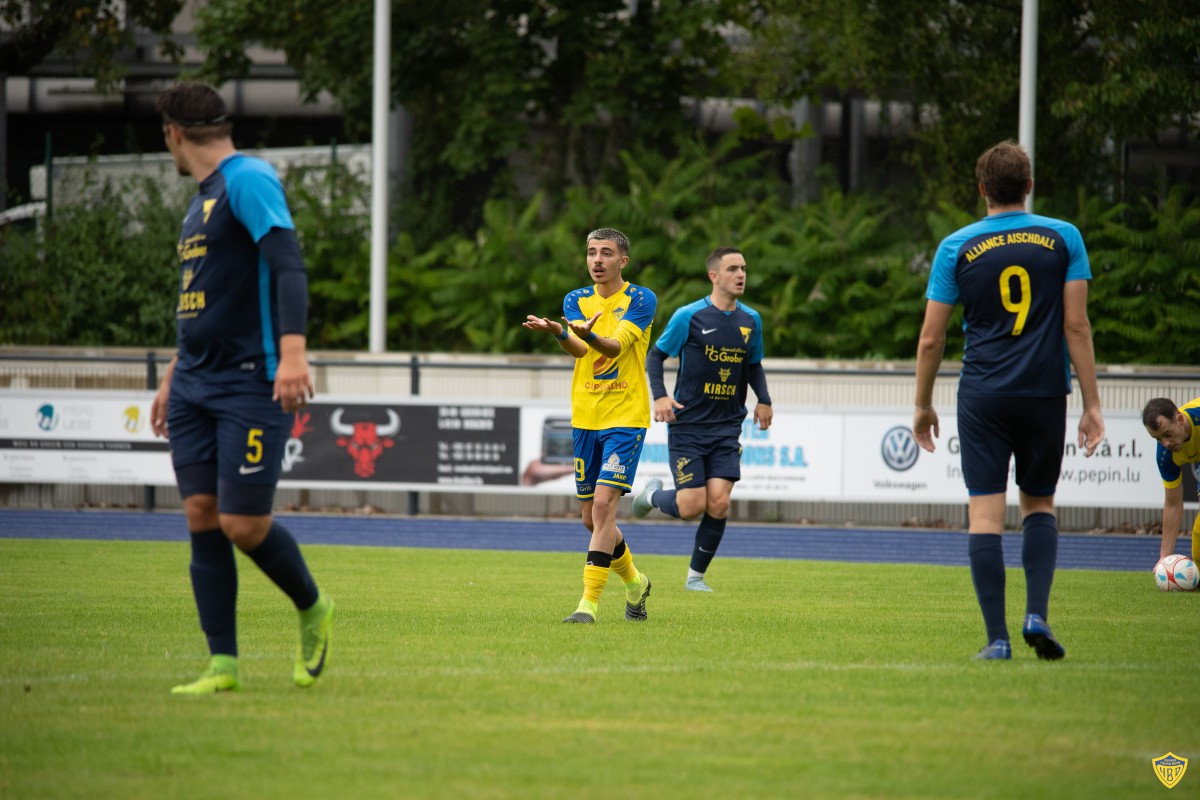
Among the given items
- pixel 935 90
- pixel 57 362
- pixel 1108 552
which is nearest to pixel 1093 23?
pixel 935 90

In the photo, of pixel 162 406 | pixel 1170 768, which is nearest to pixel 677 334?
pixel 162 406

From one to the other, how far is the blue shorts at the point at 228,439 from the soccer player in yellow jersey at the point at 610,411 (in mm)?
2855

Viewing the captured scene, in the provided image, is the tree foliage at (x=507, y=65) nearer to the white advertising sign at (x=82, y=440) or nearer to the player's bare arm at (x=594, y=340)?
the white advertising sign at (x=82, y=440)

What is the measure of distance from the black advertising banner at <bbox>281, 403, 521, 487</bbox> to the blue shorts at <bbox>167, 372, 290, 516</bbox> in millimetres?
11858

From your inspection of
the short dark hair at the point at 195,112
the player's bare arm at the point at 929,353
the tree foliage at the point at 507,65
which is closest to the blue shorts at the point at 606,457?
the player's bare arm at the point at 929,353

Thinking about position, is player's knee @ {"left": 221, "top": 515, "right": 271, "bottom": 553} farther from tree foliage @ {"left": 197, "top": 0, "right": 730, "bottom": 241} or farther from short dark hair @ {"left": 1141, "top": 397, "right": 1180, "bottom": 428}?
tree foliage @ {"left": 197, "top": 0, "right": 730, "bottom": 241}

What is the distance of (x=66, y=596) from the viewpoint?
920cm

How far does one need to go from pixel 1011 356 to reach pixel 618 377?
262 centimetres

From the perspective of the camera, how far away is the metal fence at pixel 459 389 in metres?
17.4

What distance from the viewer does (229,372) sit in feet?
17.9

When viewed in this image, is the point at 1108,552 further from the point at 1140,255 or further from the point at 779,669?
the point at 779,669

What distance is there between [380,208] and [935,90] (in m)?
9.44

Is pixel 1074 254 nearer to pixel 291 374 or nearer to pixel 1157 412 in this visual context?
pixel 291 374

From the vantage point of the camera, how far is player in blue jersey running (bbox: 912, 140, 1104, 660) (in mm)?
6242
